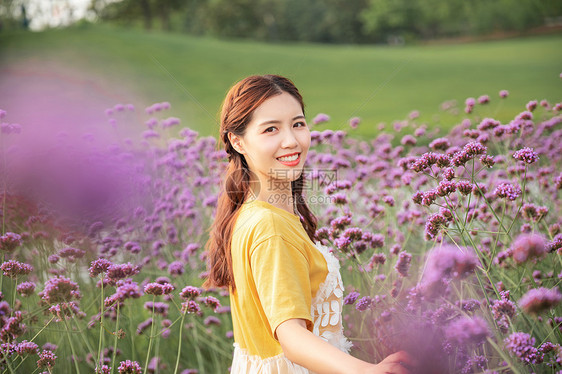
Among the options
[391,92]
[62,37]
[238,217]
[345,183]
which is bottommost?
[391,92]

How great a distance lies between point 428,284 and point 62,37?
15218 mm

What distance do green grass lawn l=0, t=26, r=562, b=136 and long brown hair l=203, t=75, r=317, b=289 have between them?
759cm

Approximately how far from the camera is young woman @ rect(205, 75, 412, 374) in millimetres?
1113

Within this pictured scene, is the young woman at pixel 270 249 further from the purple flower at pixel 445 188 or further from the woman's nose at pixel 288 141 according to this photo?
the purple flower at pixel 445 188

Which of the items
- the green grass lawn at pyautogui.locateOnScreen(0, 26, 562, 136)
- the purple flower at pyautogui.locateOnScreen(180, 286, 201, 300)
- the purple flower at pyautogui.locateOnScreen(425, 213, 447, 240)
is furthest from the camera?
the green grass lawn at pyautogui.locateOnScreen(0, 26, 562, 136)

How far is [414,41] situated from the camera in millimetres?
24297

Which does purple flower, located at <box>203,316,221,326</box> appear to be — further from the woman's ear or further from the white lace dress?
the woman's ear

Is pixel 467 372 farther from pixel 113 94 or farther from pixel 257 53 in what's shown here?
pixel 257 53

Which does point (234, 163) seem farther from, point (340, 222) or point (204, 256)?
point (204, 256)

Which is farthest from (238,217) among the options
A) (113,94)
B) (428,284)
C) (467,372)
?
(113,94)

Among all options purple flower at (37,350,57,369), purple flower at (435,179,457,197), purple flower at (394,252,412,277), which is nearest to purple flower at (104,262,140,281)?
purple flower at (37,350,57,369)

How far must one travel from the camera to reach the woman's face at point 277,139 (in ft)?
4.44

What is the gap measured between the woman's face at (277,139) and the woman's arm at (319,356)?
438 mm

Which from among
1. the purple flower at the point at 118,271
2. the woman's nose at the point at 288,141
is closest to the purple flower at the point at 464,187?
the woman's nose at the point at 288,141
